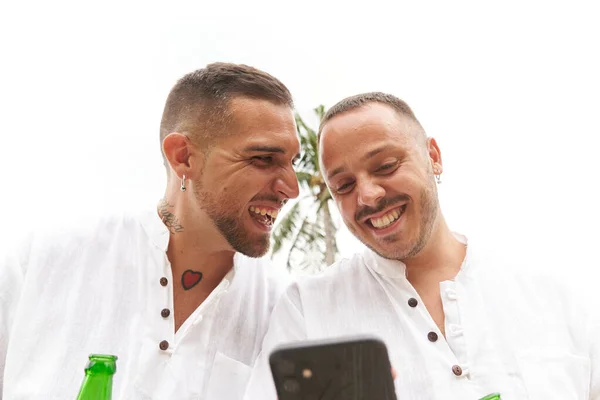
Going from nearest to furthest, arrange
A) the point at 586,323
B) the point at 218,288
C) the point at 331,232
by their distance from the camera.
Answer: the point at 586,323 < the point at 218,288 < the point at 331,232

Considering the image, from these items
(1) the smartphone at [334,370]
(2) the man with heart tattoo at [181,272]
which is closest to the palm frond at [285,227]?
(2) the man with heart tattoo at [181,272]

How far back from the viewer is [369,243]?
235 centimetres

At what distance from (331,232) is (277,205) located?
10047mm

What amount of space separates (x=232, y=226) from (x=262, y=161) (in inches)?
14.9

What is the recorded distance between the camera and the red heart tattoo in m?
2.48

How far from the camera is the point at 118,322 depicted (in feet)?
7.38

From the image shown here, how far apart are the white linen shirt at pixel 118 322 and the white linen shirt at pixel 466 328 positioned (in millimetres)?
265

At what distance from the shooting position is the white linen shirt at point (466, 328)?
1.87m

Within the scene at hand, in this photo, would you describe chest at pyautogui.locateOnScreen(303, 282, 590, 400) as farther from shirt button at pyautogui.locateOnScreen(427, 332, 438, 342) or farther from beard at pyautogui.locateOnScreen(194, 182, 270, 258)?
beard at pyautogui.locateOnScreen(194, 182, 270, 258)

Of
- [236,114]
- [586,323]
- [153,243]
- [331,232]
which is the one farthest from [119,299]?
[331,232]

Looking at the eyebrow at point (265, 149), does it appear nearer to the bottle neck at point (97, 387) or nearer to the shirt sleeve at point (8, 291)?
the shirt sleeve at point (8, 291)

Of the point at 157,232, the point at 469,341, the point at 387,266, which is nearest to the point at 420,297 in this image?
the point at 387,266

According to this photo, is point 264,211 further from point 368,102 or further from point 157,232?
point 368,102

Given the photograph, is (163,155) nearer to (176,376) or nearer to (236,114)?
(236,114)
